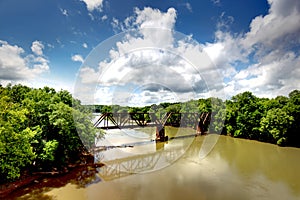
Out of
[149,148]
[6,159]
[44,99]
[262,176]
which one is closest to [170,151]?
[149,148]

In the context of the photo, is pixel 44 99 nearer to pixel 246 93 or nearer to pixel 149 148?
pixel 149 148

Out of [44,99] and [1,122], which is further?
[44,99]

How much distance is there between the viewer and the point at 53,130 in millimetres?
10656

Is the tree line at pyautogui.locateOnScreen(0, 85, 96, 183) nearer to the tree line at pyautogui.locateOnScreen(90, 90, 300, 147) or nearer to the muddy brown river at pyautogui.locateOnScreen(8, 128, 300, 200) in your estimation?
the muddy brown river at pyautogui.locateOnScreen(8, 128, 300, 200)

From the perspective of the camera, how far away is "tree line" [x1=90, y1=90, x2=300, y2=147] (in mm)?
18438

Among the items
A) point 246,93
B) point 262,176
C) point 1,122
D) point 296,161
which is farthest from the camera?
point 246,93

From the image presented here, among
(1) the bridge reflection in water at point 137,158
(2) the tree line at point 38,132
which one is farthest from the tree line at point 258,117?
(1) the bridge reflection in water at point 137,158

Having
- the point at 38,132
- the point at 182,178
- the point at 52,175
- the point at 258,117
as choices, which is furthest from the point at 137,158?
the point at 258,117

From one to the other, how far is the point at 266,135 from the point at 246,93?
5676 millimetres

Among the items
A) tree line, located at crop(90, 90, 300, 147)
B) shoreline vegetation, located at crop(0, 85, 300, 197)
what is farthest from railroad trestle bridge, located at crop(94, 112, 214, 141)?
shoreline vegetation, located at crop(0, 85, 300, 197)

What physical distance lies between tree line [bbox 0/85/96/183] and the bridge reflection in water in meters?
2.32

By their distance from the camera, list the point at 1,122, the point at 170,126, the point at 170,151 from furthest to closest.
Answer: the point at 170,126, the point at 170,151, the point at 1,122

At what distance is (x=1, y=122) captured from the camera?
290 inches

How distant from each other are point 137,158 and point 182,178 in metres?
4.96
